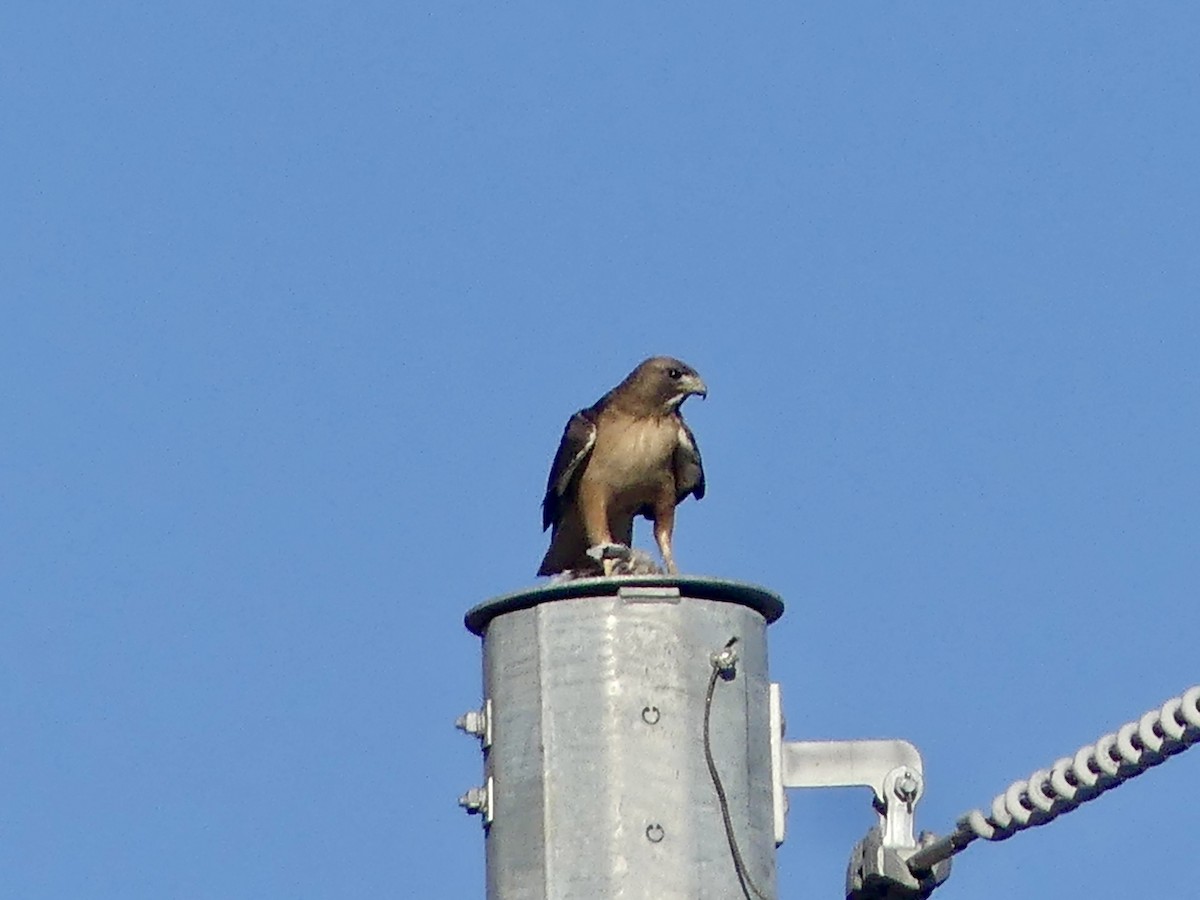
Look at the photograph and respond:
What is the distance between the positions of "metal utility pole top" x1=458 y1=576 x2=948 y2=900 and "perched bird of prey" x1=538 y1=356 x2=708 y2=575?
740 centimetres

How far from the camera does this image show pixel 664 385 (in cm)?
1395

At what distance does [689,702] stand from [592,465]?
7.89m

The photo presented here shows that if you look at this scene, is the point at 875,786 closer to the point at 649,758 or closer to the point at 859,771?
the point at 859,771

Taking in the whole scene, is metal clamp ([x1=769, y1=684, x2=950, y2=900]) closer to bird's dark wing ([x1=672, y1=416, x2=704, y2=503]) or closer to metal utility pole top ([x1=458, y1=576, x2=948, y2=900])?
metal utility pole top ([x1=458, y1=576, x2=948, y2=900])

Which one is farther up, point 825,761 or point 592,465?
point 592,465

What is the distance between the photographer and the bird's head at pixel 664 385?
13938 millimetres

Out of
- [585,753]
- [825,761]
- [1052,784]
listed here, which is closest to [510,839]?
[585,753]

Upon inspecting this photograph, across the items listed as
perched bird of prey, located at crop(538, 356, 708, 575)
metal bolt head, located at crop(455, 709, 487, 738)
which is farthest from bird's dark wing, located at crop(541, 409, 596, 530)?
metal bolt head, located at crop(455, 709, 487, 738)

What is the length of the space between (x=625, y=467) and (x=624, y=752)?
7.84 metres

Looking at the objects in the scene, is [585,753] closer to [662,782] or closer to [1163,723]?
[662,782]

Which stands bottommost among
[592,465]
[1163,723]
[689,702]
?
[1163,723]

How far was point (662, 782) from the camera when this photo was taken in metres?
5.83

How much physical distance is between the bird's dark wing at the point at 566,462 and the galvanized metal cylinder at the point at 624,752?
303 inches

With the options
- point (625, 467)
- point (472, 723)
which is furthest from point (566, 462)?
point (472, 723)
